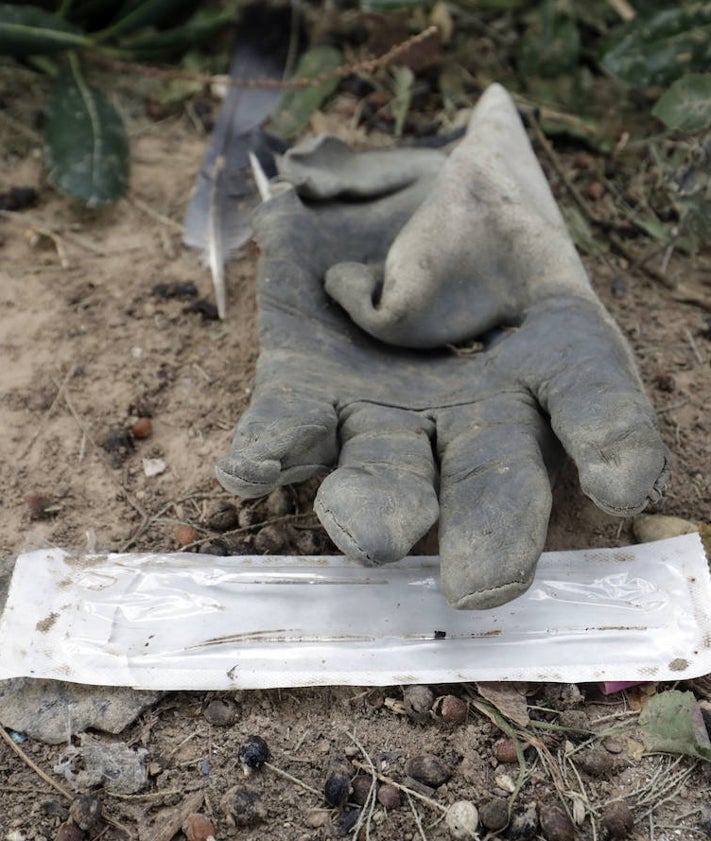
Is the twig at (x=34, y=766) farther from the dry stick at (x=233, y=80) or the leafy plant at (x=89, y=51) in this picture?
the dry stick at (x=233, y=80)

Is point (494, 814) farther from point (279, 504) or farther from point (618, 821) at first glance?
point (279, 504)

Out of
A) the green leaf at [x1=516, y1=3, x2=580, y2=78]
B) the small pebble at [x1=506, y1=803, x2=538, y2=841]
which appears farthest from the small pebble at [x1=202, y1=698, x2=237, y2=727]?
the green leaf at [x1=516, y1=3, x2=580, y2=78]

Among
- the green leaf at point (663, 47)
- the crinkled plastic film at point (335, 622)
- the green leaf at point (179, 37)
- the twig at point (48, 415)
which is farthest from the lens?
the green leaf at point (179, 37)

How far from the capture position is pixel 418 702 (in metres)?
1.81

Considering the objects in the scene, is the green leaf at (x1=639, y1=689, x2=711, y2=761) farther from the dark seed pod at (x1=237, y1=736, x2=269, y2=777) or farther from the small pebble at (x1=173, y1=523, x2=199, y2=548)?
the small pebble at (x1=173, y1=523, x2=199, y2=548)

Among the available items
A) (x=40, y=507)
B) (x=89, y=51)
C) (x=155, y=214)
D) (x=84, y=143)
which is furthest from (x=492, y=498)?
(x=89, y=51)

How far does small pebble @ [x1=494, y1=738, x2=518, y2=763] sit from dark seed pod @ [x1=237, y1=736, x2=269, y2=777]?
0.47 metres

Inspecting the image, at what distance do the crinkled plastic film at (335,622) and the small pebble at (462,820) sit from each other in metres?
0.26

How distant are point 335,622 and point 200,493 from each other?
0.56 metres

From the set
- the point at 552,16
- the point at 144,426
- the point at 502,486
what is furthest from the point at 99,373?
the point at 552,16

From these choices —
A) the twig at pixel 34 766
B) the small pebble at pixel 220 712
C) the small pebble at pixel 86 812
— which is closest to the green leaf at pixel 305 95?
the small pebble at pixel 220 712

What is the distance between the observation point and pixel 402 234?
229 centimetres

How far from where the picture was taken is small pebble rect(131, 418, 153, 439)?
94.3 inches

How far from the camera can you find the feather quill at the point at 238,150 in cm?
288
